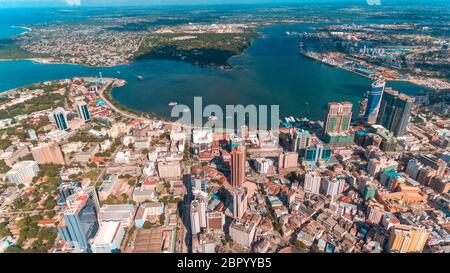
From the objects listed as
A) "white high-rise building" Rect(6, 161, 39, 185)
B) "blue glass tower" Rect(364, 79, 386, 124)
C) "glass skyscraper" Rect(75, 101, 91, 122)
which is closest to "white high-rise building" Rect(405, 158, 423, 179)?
"blue glass tower" Rect(364, 79, 386, 124)

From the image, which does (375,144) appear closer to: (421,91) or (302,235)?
(302,235)

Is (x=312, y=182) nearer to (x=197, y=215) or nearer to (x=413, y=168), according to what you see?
(x=413, y=168)

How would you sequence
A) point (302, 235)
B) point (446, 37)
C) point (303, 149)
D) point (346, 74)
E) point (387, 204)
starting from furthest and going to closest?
point (446, 37), point (346, 74), point (303, 149), point (387, 204), point (302, 235)
